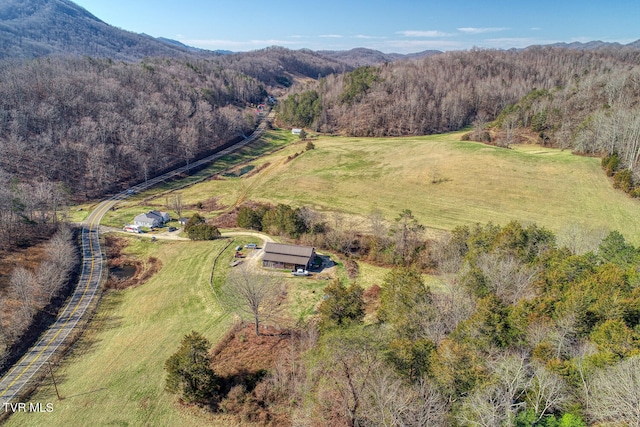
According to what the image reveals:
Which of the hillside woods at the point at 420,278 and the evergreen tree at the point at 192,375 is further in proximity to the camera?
the evergreen tree at the point at 192,375

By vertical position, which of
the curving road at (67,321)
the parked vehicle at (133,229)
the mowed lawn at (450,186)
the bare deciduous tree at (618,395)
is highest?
the bare deciduous tree at (618,395)

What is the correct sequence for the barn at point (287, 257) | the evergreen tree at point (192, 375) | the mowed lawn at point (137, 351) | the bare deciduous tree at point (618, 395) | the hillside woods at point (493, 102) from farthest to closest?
1. the hillside woods at point (493, 102)
2. the barn at point (287, 257)
3. the mowed lawn at point (137, 351)
4. the evergreen tree at point (192, 375)
5. the bare deciduous tree at point (618, 395)

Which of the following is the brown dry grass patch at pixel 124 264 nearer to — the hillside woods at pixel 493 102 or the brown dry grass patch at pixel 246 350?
the brown dry grass patch at pixel 246 350

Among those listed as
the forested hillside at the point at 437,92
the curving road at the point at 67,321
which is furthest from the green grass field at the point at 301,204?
the forested hillside at the point at 437,92

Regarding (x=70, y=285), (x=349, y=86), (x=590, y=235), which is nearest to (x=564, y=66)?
(x=349, y=86)

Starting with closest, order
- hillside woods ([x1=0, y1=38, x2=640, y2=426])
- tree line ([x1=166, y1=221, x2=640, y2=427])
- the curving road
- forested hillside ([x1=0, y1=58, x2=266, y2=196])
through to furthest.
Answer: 1. tree line ([x1=166, y1=221, x2=640, y2=427])
2. hillside woods ([x1=0, y1=38, x2=640, y2=426])
3. the curving road
4. forested hillside ([x1=0, y1=58, x2=266, y2=196])

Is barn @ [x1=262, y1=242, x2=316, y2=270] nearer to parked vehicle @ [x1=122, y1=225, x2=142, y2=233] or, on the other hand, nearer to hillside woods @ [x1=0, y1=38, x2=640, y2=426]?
hillside woods @ [x1=0, y1=38, x2=640, y2=426]

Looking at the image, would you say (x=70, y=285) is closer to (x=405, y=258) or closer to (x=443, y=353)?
(x=405, y=258)

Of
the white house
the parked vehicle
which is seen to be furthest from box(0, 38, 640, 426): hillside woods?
the white house
